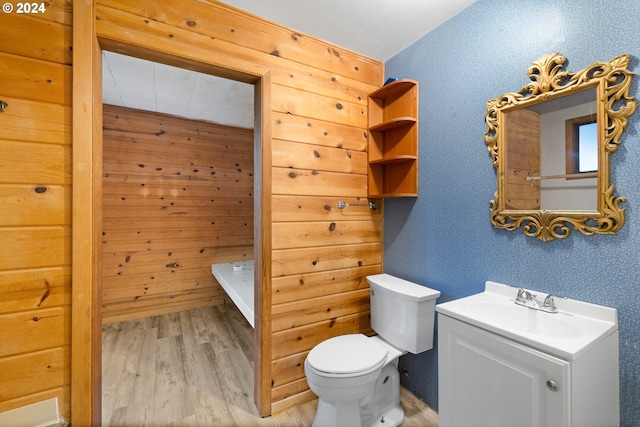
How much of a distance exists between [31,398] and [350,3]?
8.14ft

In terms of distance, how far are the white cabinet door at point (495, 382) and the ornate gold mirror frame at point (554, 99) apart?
1.91 ft

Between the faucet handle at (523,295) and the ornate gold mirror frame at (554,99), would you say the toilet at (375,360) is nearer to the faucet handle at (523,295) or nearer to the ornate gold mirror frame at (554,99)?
the faucet handle at (523,295)

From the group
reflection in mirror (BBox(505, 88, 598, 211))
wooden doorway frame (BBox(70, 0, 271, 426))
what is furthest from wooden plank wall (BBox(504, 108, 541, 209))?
wooden doorway frame (BBox(70, 0, 271, 426))

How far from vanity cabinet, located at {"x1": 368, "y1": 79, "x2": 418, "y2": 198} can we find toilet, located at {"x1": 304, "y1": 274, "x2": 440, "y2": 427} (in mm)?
690

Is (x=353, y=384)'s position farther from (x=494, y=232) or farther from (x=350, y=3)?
(x=350, y=3)

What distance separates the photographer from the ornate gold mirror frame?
1.05 meters

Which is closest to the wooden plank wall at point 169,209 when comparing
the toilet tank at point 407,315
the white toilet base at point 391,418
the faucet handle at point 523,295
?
the toilet tank at point 407,315

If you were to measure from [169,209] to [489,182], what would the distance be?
318cm

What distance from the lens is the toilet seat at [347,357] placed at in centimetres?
138

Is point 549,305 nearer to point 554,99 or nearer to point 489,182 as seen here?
point 489,182

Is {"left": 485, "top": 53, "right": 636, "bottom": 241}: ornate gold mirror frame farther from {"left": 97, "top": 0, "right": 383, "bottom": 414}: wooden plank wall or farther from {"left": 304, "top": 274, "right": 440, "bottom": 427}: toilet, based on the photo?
{"left": 97, "top": 0, "right": 383, "bottom": 414}: wooden plank wall

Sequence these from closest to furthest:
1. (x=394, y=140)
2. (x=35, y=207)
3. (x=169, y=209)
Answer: (x=35, y=207) < (x=394, y=140) < (x=169, y=209)

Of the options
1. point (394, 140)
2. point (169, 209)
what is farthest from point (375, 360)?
point (169, 209)

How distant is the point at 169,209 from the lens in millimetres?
3166
